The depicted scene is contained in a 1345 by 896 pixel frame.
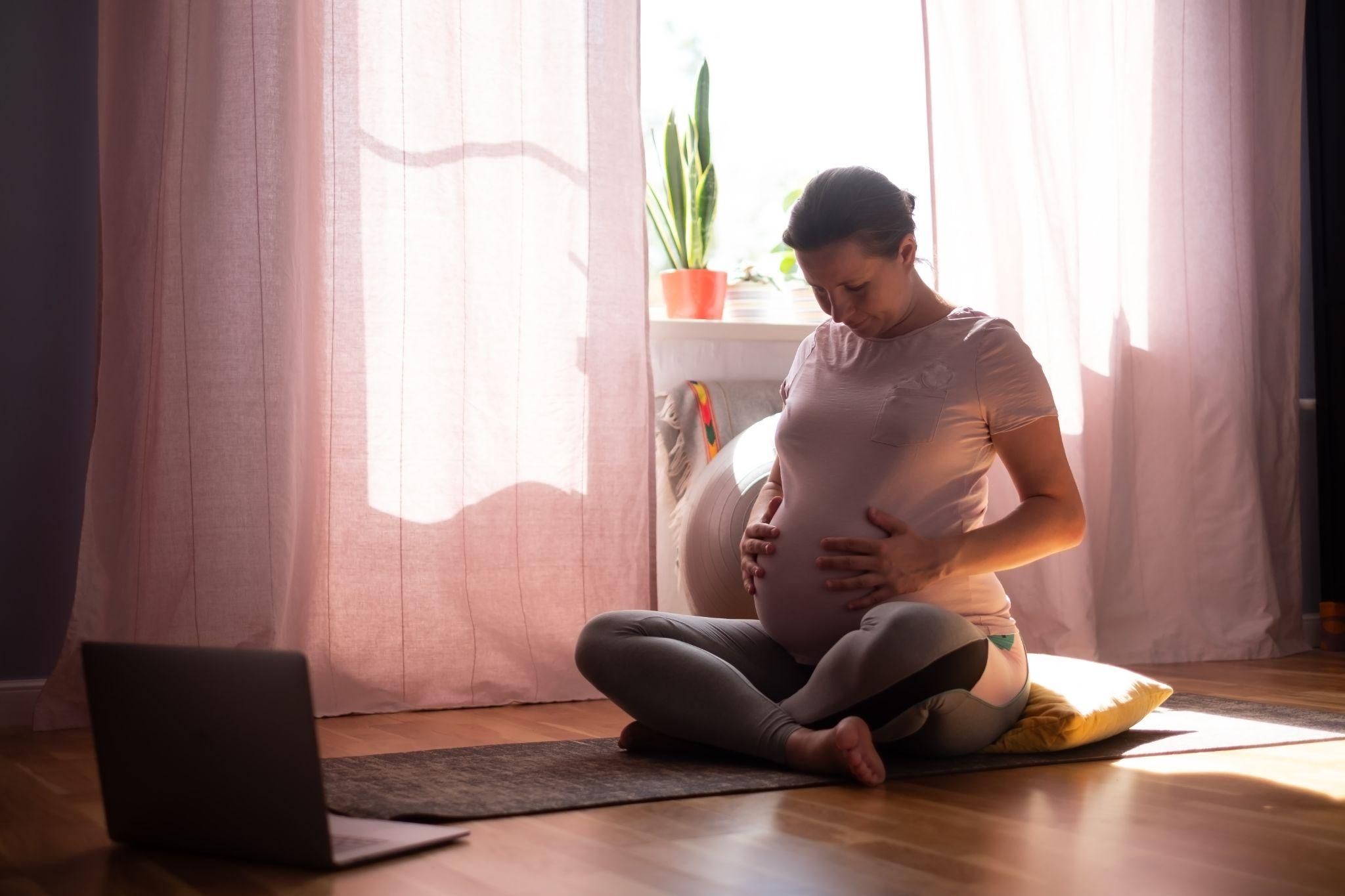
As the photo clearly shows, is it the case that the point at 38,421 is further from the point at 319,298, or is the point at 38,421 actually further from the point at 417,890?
the point at 417,890

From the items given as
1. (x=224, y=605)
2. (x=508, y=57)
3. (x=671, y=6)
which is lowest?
(x=224, y=605)

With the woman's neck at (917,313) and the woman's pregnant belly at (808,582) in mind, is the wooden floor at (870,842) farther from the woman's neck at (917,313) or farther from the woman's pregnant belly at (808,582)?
the woman's neck at (917,313)

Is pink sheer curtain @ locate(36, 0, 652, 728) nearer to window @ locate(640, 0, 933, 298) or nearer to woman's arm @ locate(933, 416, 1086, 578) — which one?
window @ locate(640, 0, 933, 298)

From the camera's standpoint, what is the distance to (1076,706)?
73.6 inches

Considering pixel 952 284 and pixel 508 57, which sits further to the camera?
pixel 952 284

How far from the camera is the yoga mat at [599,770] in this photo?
1.48 metres

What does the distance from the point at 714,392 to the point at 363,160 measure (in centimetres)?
91

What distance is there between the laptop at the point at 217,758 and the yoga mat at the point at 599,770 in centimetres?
17

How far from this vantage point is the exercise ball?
2.50m

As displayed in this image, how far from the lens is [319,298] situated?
7.93 feet

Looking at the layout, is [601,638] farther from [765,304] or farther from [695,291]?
[765,304]

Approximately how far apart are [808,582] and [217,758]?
83cm

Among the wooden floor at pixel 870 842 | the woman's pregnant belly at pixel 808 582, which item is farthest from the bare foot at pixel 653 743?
the wooden floor at pixel 870 842

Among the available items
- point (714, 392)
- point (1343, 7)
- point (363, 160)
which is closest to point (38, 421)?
point (363, 160)
